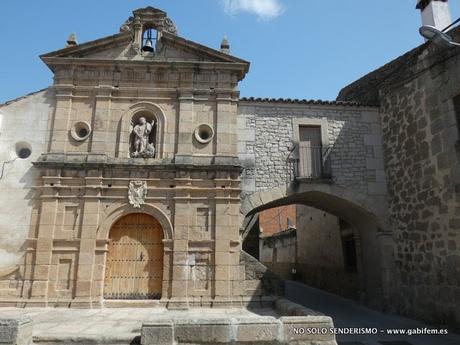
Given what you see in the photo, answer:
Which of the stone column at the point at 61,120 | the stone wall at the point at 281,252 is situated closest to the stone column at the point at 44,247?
the stone column at the point at 61,120

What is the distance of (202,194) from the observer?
29.8 feet

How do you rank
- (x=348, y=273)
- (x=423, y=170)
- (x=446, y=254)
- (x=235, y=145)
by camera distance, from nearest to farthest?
(x=446, y=254)
(x=423, y=170)
(x=235, y=145)
(x=348, y=273)

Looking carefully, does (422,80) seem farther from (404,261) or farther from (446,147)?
(404,261)

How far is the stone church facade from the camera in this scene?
27.9 ft

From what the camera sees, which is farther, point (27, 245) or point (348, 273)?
point (348, 273)

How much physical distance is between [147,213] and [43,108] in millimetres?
3855

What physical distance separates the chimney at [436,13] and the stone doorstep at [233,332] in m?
8.42

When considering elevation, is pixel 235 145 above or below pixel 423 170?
above

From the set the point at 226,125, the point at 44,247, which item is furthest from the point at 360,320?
the point at 44,247

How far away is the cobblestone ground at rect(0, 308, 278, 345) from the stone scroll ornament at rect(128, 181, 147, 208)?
94.6 inches

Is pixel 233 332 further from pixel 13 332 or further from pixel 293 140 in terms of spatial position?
pixel 293 140

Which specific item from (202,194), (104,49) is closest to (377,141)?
(202,194)

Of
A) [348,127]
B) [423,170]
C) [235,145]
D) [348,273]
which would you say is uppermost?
[348,127]

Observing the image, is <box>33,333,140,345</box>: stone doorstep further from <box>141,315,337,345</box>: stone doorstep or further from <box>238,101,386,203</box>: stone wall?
<box>238,101,386,203</box>: stone wall
